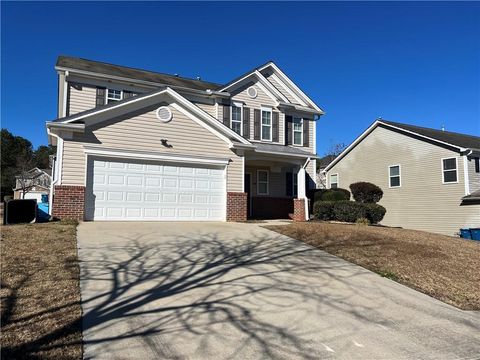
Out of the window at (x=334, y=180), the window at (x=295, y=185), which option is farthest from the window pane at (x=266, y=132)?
the window at (x=334, y=180)

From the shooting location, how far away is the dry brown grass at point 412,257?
747 centimetres

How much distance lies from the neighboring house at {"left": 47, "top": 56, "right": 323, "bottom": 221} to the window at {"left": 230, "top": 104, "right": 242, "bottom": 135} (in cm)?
5

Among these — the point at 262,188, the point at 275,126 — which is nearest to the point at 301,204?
the point at 262,188

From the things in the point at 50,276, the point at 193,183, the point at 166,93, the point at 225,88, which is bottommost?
the point at 50,276

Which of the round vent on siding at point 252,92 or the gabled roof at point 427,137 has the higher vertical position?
the round vent on siding at point 252,92

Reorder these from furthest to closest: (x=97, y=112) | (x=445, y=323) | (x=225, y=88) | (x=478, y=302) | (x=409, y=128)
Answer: (x=409, y=128), (x=225, y=88), (x=97, y=112), (x=478, y=302), (x=445, y=323)

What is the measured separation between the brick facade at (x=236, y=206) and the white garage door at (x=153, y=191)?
24 centimetres

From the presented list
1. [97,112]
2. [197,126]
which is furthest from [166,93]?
[97,112]

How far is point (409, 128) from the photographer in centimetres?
2450

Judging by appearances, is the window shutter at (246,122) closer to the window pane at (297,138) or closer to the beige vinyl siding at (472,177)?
the window pane at (297,138)

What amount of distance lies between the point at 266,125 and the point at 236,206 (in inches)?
237

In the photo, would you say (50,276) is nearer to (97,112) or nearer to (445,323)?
(445,323)

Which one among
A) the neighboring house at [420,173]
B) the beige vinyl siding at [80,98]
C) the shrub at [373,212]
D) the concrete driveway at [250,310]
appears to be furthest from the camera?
the neighboring house at [420,173]

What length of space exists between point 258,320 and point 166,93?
11.2m
